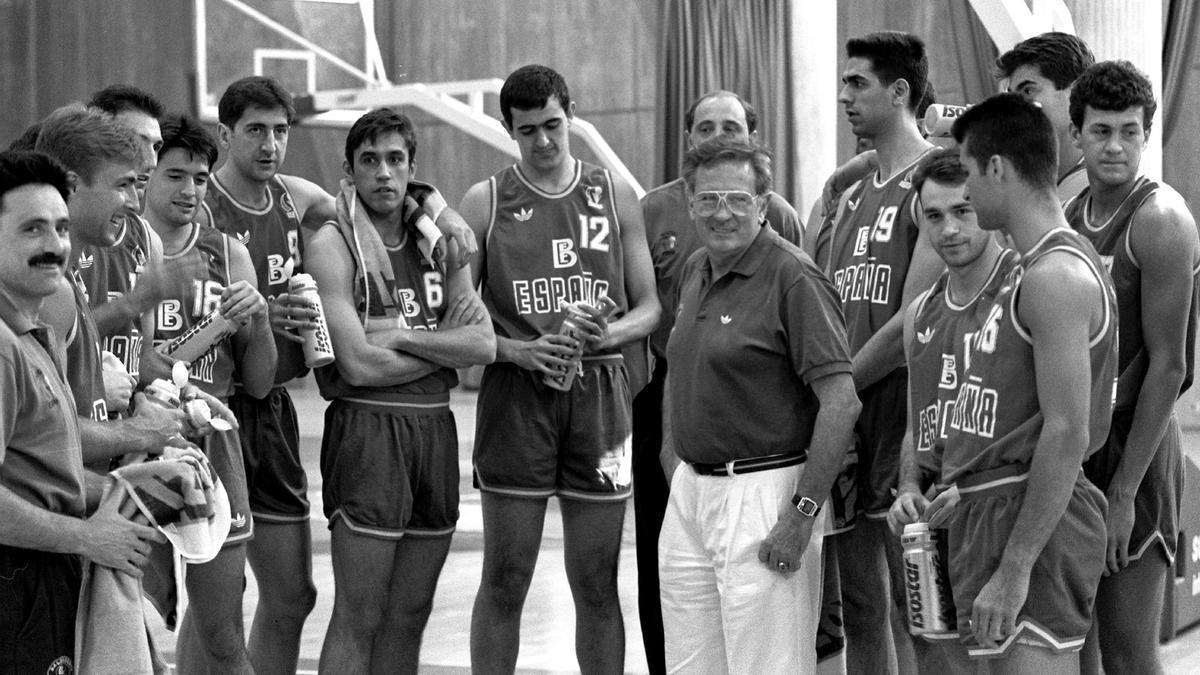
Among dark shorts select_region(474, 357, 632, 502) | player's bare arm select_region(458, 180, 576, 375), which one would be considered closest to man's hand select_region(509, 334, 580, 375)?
A: player's bare arm select_region(458, 180, 576, 375)

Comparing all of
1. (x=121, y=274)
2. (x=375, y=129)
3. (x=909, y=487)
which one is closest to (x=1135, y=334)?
(x=909, y=487)

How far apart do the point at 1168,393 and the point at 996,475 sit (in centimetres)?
78

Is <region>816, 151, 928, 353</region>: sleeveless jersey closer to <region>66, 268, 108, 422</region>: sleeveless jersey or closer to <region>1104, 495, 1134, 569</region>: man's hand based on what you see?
<region>1104, 495, 1134, 569</region>: man's hand

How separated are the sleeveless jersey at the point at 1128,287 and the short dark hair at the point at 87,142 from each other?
2496mm

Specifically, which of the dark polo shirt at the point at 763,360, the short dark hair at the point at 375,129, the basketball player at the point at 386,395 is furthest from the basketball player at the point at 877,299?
the short dark hair at the point at 375,129

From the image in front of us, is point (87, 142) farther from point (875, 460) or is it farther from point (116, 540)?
point (875, 460)

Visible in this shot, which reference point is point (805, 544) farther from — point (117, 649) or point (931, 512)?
point (117, 649)

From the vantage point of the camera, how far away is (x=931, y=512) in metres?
3.44

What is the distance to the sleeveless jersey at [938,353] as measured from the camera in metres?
3.44

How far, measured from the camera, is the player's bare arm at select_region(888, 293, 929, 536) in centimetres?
355

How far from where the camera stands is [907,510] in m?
3.55

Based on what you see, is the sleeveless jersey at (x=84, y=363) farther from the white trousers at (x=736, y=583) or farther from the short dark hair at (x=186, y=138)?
the white trousers at (x=736, y=583)

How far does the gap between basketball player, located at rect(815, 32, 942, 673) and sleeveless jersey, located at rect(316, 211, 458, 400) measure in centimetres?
127

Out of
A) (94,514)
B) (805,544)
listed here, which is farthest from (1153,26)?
(94,514)
